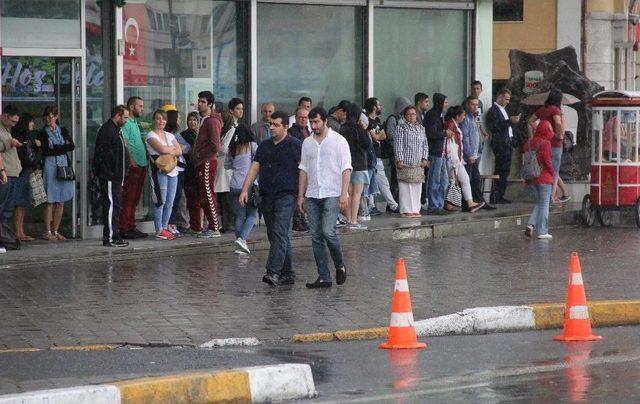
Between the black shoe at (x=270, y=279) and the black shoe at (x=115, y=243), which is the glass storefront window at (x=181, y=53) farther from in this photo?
the black shoe at (x=270, y=279)

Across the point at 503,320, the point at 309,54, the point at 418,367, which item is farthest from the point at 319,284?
the point at 309,54

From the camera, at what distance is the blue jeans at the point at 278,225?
49.3ft

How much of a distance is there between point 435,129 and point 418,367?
505 inches

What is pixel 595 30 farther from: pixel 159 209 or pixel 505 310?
pixel 505 310

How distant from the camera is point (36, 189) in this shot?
18.7 m

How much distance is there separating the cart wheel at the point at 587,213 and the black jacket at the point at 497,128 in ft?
7.43

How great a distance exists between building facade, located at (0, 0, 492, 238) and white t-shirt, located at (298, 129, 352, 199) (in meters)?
5.37

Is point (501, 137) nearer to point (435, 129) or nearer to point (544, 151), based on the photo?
point (435, 129)

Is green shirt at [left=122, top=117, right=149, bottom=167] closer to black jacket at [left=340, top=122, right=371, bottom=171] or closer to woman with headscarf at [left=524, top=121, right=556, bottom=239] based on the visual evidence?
black jacket at [left=340, top=122, right=371, bottom=171]

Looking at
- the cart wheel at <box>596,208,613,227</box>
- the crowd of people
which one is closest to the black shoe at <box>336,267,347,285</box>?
the crowd of people

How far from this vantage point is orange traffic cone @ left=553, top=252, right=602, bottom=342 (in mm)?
12047

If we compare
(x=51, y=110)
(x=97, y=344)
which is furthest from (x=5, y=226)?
(x=97, y=344)

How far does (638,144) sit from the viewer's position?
2328cm

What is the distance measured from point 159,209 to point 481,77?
7600 mm
